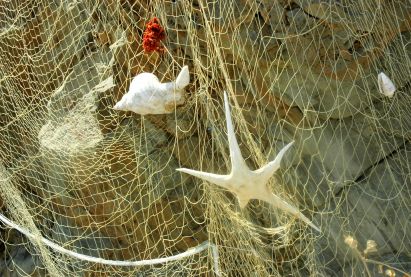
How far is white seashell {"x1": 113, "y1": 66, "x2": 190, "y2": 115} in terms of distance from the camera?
2.66 metres

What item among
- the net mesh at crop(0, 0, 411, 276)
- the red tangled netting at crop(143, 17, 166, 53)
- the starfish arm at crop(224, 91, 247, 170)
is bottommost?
the net mesh at crop(0, 0, 411, 276)

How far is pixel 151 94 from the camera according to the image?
267 cm

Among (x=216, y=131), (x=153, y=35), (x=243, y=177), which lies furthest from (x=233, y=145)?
(x=153, y=35)

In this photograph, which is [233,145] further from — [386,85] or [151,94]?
[386,85]

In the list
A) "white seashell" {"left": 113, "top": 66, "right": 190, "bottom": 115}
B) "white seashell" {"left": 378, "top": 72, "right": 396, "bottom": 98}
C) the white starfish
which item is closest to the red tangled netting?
"white seashell" {"left": 113, "top": 66, "right": 190, "bottom": 115}

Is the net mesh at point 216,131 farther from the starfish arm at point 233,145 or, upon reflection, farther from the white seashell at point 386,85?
the starfish arm at point 233,145

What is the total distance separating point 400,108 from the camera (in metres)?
2.82

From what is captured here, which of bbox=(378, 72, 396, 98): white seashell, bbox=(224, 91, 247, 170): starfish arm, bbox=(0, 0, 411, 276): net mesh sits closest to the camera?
bbox=(224, 91, 247, 170): starfish arm

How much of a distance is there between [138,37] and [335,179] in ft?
3.51

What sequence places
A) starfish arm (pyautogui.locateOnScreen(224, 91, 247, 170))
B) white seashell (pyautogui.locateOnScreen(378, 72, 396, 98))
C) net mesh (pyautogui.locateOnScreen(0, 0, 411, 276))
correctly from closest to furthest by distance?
starfish arm (pyautogui.locateOnScreen(224, 91, 247, 170)), white seashell (pyautogui.locateOnScreen(378, 72, 396, 98)), net mesh (pyautogui.locateOnScreen(0, 0, 411, 276))

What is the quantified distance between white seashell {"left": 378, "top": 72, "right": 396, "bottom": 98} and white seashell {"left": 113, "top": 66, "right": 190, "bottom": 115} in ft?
2.42

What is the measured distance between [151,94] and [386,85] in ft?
2.97

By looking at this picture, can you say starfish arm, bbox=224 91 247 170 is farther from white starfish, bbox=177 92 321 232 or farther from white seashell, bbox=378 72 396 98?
white seashell, bbox=378 72 396 98

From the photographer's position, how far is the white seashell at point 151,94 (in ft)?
8.73
